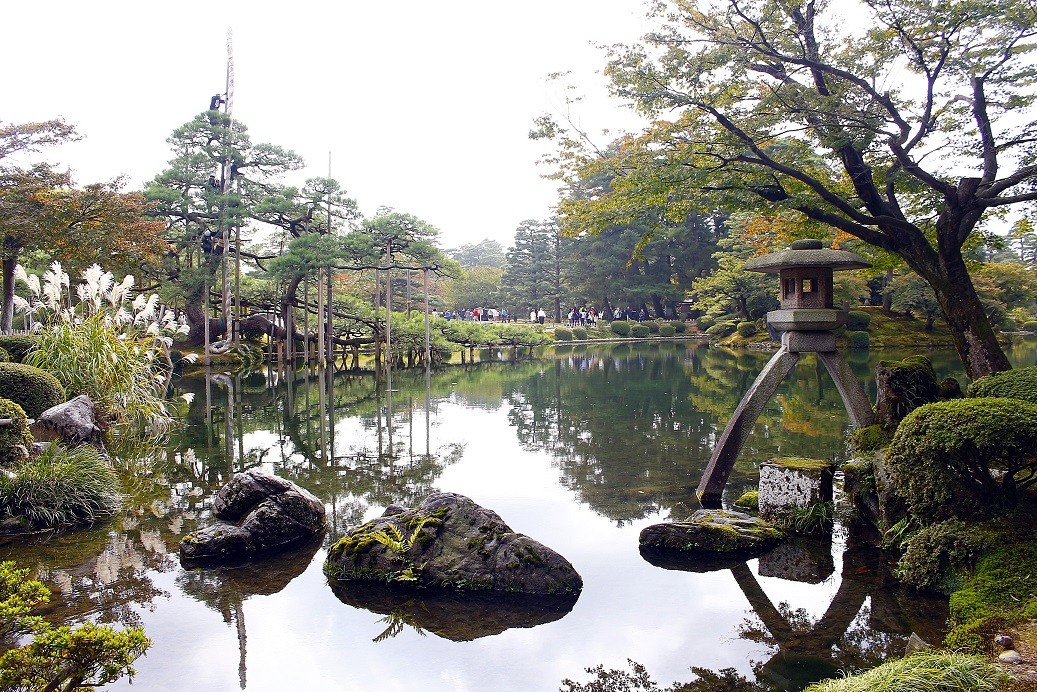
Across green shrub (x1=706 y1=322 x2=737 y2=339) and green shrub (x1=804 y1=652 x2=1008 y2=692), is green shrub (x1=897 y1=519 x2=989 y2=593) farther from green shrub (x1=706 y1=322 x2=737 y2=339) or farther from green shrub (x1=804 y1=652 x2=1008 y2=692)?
green shrub (x1=706 y1=322 x2=737 y2=339)

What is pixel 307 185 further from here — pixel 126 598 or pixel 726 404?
pixel 126 598

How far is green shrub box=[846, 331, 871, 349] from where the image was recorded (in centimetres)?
2622

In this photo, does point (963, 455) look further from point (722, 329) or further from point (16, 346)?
point (722, 329)

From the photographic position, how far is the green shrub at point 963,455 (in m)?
4.15

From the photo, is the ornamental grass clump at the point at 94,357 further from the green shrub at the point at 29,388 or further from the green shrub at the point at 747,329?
the green shrub at the point at 747,329

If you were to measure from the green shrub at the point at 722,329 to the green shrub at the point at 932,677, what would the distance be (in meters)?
31.4

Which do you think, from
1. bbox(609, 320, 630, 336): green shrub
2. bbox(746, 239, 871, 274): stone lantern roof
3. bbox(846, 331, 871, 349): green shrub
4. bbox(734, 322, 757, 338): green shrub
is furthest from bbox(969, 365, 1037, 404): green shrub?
bbox(609, 320, 630, 336): green shrub

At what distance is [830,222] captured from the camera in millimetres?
8188

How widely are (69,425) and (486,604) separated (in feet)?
20.6

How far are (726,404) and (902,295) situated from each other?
1672 centimetres

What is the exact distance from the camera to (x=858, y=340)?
86.1 feet

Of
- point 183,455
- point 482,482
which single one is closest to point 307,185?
point 183,455

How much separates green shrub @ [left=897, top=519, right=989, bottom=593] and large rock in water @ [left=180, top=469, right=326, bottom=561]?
455 centimetres

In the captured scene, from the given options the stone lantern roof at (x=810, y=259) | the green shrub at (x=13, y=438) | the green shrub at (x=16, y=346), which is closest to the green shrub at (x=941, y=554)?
the stone lantern roof at (x=810, y=259)
